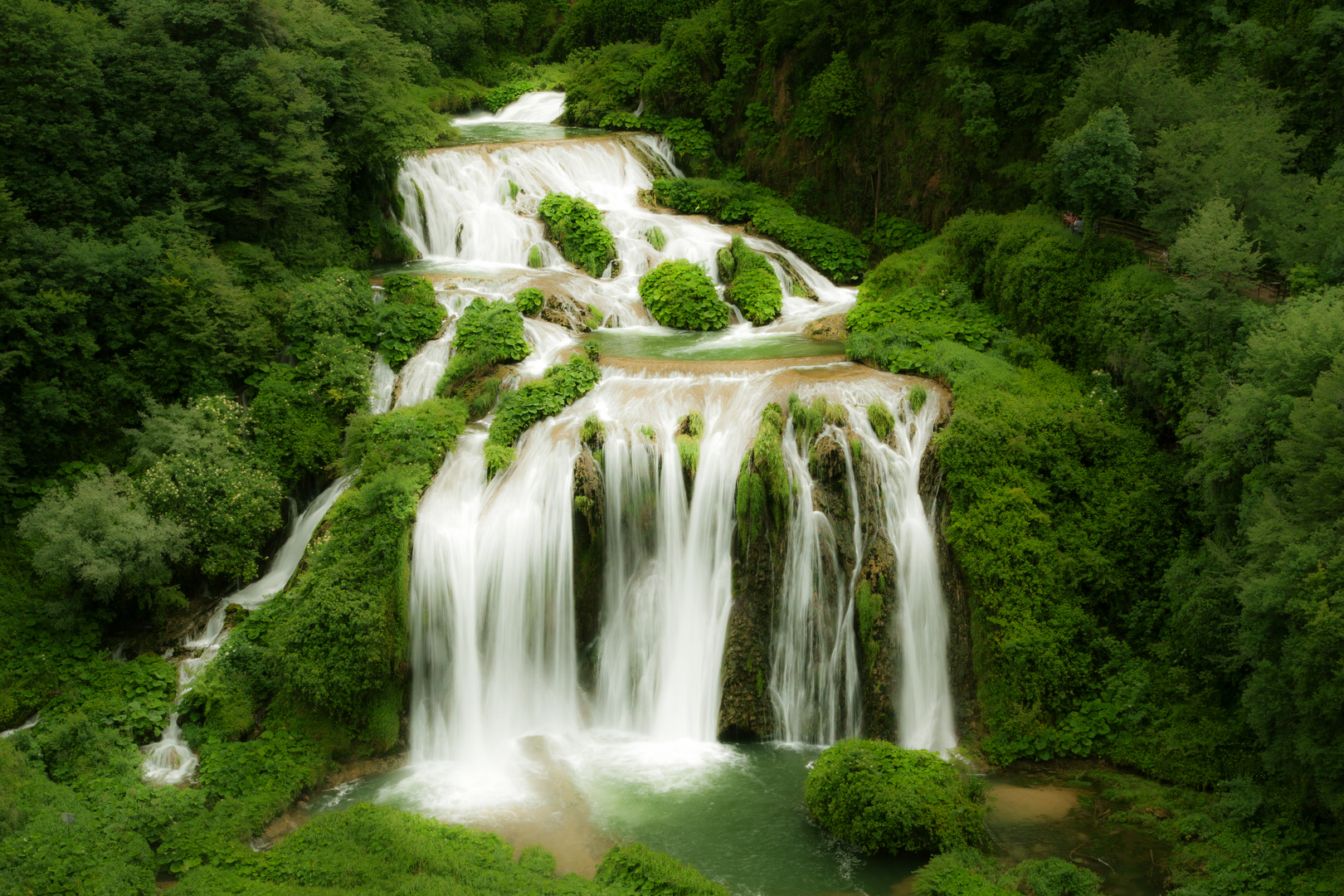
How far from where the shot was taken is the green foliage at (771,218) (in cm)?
2370

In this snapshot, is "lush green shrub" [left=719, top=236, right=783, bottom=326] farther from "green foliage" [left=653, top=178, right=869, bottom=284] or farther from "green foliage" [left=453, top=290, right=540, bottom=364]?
"green foliage" [left=453, top=290, right=540, bottom=364]

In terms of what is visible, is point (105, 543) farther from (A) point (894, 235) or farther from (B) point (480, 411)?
(A) point (894, 235)

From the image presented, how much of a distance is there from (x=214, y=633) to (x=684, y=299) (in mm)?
11146

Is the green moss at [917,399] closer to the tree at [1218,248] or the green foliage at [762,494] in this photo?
the green foliage at [762,494]

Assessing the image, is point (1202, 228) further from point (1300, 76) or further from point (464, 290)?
point (464, 290)

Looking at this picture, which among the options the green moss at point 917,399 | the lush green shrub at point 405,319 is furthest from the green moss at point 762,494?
the lush green shrub at point 405,319

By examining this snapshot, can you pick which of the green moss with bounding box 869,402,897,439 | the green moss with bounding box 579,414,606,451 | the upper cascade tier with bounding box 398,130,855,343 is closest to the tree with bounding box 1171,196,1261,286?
the green moss with bounding box 869,402,897,439

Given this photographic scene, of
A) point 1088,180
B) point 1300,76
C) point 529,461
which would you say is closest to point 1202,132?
point 1088,180

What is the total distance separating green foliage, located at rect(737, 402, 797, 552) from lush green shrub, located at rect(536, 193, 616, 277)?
30.4 ft

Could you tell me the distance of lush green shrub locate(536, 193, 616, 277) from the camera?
74.3ft

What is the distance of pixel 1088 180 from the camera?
56.1 ft

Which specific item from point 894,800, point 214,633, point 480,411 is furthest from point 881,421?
point 214,633

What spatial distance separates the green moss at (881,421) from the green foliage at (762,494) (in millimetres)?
1726

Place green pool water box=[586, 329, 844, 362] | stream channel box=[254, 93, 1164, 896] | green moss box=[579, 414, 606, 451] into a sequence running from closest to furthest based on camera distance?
1. stream channel box=[254, 93, 1164, 896]
2. green moss box=[579, 414, 606, 451]
3. green pool water box=[586, 329, 844, 362]
